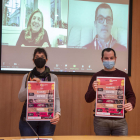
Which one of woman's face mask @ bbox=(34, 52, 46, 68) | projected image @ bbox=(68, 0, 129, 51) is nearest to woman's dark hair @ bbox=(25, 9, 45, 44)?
projected image @ bbox=(68, 0, 129, 51)

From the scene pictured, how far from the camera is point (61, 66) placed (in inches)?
104

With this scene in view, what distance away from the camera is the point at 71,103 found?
265 centimetres

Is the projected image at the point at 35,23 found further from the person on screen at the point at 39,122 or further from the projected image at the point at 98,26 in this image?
the person on screen at the point at 39,122

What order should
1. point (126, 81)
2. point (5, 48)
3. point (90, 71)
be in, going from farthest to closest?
1. point (90, 71)
2. point (5, 48)
3. point (126, 81)

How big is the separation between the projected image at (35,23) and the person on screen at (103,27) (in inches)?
21.3

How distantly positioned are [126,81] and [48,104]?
848mm

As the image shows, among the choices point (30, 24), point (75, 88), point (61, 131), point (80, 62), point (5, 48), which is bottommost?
point (61, 131)

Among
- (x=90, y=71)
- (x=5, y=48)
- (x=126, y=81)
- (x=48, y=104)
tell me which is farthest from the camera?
(x=90, y=71)

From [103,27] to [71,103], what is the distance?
1418 mm

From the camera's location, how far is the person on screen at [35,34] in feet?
8.39

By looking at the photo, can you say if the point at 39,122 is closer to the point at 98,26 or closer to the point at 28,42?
A: the point at 28,42

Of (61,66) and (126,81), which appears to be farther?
(61,66)

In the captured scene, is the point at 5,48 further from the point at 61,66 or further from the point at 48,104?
the point at 48,104

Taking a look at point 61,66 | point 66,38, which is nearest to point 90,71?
point 61,66
